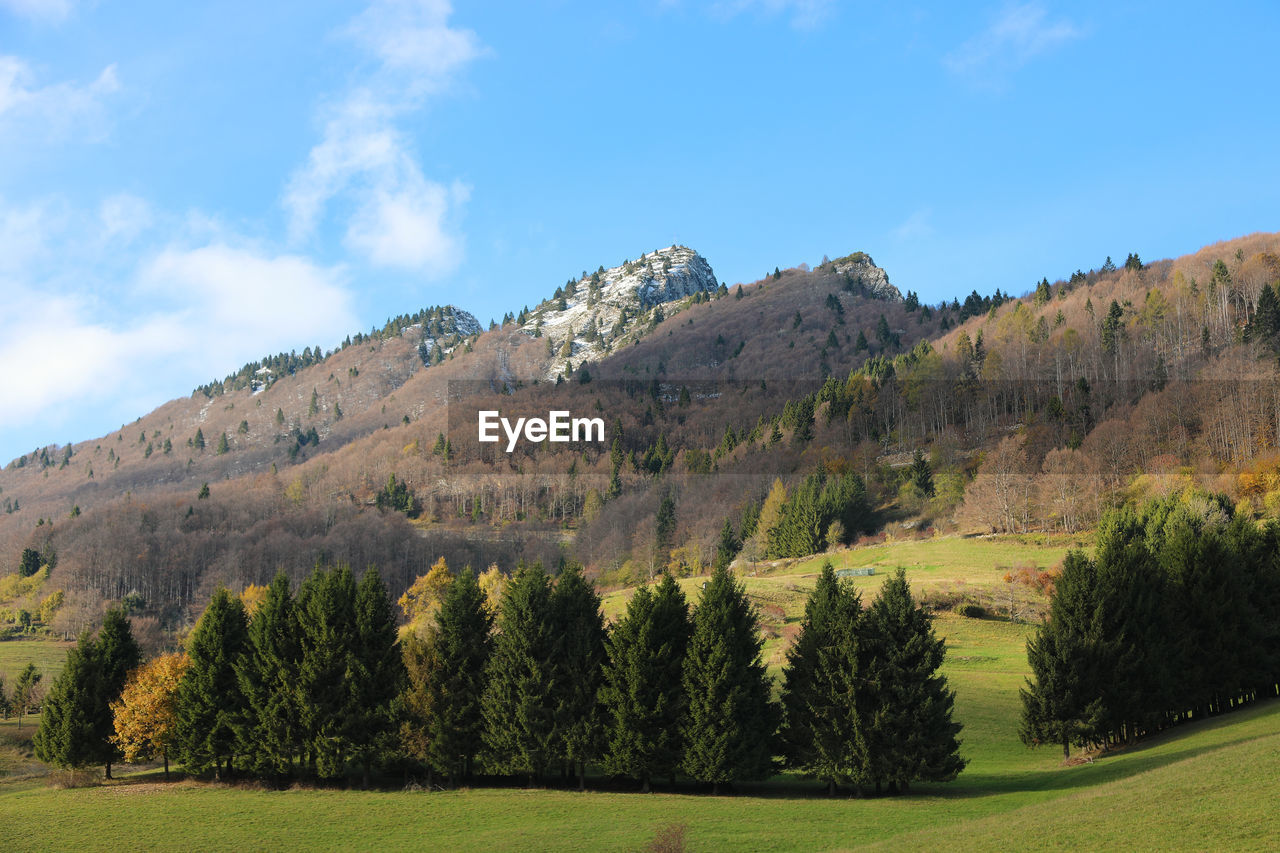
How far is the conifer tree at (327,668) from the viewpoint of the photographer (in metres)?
45.7

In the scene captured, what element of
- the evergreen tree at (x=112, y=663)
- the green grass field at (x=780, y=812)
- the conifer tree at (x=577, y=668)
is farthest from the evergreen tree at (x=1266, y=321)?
the evergreen tree at (x=112, y=663)

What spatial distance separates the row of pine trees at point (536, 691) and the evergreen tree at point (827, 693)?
93 millimetres

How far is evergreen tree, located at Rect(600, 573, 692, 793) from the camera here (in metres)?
41.8

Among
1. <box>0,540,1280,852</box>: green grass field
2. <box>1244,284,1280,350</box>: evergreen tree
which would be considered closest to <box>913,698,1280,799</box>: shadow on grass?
<box>0,540,1280,852</box>: green grass field

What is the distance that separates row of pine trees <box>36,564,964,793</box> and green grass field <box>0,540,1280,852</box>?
2.05 m

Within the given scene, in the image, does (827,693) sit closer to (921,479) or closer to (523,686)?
(523,686)

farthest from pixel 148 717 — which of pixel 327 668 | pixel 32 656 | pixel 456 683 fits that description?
pixel 32 656

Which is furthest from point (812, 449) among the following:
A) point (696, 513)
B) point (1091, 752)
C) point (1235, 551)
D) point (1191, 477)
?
point (1091, 752)

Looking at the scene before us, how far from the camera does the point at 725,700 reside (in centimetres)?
4116

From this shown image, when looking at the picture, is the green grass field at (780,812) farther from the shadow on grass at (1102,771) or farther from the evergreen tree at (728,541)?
the evergreen tree at (728,541)

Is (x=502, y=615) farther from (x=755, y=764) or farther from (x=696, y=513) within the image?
(x=696, y=513)

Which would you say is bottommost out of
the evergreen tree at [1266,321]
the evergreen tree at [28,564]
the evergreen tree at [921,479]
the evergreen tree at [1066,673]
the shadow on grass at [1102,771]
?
the shadow on grass at [1102,771]

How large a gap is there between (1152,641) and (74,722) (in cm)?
6178

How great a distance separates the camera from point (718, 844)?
30.3 meters
